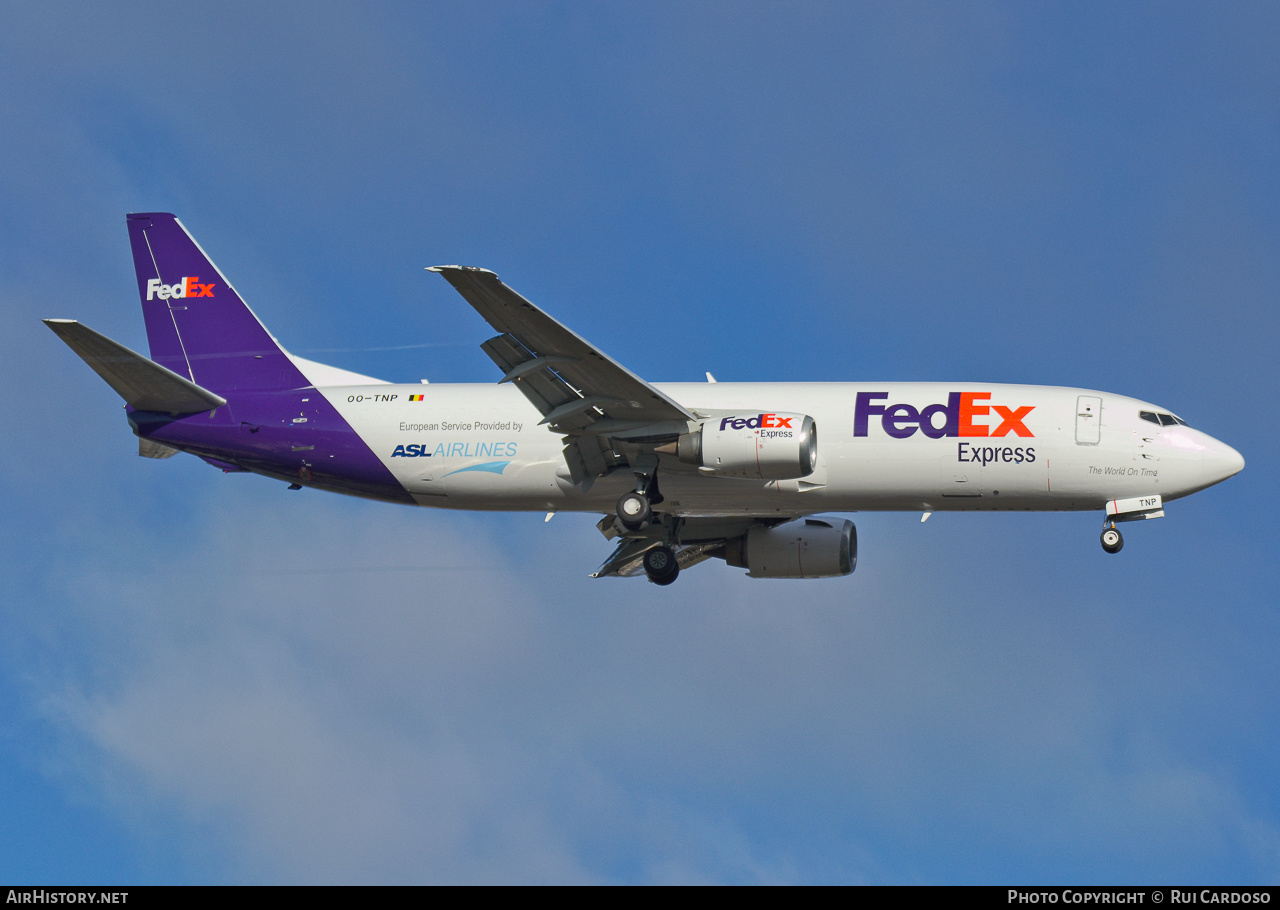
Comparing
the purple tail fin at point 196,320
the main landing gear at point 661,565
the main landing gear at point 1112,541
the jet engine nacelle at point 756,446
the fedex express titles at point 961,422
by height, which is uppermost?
the purple tail fin at point 196,320

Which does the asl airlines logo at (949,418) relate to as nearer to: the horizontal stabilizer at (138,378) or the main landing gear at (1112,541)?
the main landing gear at (1112,541)

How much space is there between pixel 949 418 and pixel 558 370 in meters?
9.40

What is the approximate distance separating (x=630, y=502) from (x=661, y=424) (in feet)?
7.00

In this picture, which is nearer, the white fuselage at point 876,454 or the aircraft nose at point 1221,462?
the aircraft nose at point 1221,462

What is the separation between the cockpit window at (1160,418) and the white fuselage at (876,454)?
0.53 feet

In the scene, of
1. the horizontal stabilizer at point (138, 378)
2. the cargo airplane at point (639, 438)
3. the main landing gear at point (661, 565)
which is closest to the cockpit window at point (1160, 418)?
the cargo airplane at point (639, 438)

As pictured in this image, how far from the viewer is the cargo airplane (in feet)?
119

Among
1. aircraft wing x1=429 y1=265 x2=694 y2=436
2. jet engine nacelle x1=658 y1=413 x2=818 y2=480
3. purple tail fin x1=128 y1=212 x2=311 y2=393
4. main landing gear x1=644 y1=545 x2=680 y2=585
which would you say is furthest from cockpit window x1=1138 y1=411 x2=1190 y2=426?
purple tail fin x1=128 y1=212 x2=311 y2=393

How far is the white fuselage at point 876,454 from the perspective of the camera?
36.6 meters

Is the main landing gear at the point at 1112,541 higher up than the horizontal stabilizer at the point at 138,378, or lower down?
lower down

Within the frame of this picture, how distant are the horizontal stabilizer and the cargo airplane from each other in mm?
53

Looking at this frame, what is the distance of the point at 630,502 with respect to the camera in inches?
1486

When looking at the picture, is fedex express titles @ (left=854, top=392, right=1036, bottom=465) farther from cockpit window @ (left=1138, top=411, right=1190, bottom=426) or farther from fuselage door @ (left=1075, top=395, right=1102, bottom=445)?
cockpit window @ (left=1138, top=411, right=1190, bottom=426)
